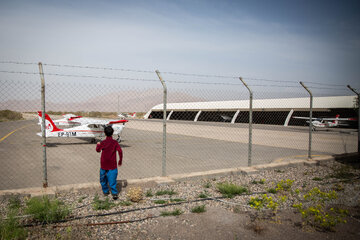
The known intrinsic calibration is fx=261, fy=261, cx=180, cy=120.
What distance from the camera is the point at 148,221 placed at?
4094 mm

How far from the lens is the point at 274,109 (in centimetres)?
4069

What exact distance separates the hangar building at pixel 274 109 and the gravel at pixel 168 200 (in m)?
25.7

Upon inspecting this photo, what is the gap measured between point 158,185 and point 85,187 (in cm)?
157

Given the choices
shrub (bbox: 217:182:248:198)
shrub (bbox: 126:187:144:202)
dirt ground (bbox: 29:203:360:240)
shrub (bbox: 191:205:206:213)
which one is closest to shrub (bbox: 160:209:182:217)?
dirt ground (bbox: 29:203:360:240)

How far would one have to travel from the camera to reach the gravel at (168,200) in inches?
146

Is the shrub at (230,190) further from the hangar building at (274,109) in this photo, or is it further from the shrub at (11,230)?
the hangar building at (274,109)

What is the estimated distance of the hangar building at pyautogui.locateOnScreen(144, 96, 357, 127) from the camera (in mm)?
36188

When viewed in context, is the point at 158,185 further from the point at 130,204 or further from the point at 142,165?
the point at 142,165

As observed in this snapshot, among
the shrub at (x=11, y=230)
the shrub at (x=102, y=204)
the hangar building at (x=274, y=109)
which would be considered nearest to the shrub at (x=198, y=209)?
the shrub at (x=102, y=204)

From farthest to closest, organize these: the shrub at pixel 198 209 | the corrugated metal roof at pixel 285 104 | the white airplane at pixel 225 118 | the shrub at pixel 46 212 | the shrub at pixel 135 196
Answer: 1. the white airplane at pixel 225 118
2. the corrugated metal roof at pixel 285 104
3. the shrub at pixel 135 196
4. the shrub at pixel 198 209
5. the shrub at pixel 46 212

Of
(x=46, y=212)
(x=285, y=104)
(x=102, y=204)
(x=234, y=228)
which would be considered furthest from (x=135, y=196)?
(x=285, y=104)

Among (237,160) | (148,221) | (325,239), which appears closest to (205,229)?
(148,221)

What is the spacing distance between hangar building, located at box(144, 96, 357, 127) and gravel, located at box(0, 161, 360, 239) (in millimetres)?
25672

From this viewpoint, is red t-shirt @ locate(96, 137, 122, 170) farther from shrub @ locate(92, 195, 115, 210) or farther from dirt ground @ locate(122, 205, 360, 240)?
dirt ground @ locate(122, 205, 360, 240)
